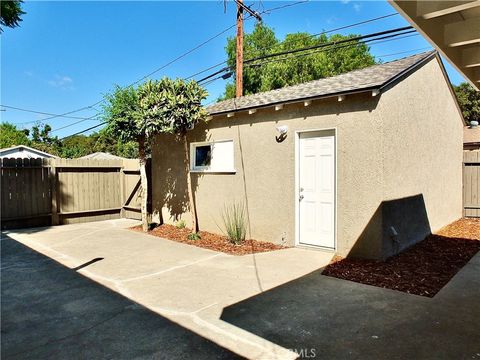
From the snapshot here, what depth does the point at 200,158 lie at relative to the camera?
29.3ft

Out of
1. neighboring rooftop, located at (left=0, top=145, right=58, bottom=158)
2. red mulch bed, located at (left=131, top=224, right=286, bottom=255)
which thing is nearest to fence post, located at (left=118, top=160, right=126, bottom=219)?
red mulch bed, located at (left=131, top=224, right=286, bottom=255)

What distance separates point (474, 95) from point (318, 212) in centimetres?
2660

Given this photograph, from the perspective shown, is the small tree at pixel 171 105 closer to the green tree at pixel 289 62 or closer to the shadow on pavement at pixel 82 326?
the shadow on pavement at pixel 82 326

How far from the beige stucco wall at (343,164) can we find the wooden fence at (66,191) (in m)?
2.16

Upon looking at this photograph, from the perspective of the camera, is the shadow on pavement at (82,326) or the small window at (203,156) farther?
the small window at (203,156)

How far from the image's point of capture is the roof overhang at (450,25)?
2.26 metres

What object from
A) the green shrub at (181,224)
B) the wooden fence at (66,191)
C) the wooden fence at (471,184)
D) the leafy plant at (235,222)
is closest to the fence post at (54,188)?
the wooden fence at (66,191)

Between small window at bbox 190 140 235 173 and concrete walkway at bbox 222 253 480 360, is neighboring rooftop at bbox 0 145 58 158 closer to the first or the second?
small window at bbox 190 140 235 173

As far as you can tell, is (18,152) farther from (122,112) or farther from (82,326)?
(82,326)

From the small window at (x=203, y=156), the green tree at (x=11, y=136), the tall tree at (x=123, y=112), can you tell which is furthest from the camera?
the green tree at (x=11, y=136)

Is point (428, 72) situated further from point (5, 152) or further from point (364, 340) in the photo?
point (5, 152)

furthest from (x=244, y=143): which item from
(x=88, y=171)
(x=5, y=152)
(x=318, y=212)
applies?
(x=5, y=152)

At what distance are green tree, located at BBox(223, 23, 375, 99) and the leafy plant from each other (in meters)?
16.2

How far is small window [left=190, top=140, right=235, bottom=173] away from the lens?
8.11 m
